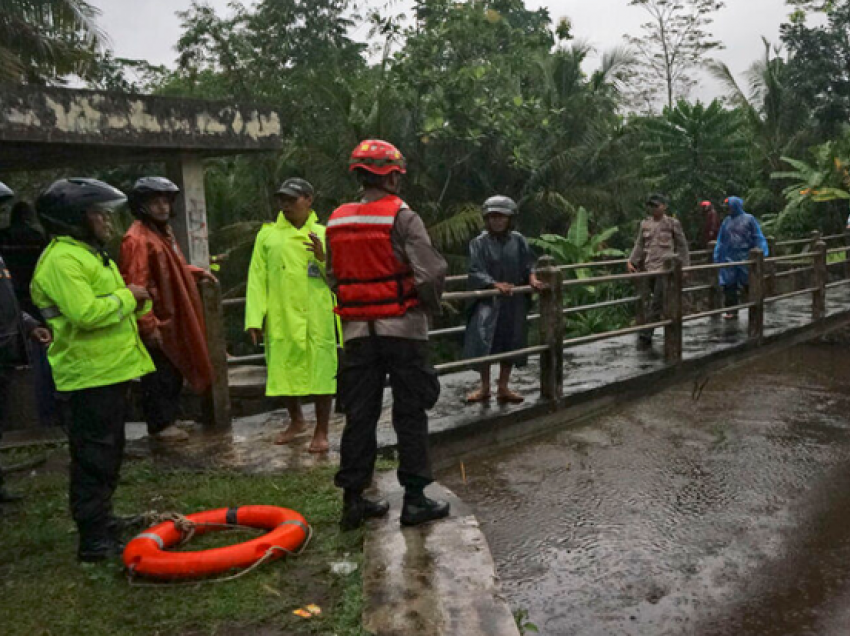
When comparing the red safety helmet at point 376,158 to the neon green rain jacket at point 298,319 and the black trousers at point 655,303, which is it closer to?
the neon green rain jacket at point 298,319

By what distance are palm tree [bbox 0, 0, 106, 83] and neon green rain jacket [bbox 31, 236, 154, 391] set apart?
475 inches

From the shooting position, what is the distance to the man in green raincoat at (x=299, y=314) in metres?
5.04

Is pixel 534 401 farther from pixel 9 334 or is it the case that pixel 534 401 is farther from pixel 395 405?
pixel 9 334

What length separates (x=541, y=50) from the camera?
20.1 meters

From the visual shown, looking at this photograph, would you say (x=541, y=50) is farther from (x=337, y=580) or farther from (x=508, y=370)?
(x=337, y=580)

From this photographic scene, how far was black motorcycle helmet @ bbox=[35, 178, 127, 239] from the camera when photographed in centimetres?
353

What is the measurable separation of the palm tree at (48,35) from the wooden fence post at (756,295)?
1144 cm

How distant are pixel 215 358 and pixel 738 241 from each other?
7.02m

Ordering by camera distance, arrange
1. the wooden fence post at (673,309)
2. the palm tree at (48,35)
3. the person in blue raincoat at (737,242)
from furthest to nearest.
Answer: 1. the palm tree at (48,35)
2. the person in blue raincoat at (737,242)
3. the wooden fence post at (673,309)

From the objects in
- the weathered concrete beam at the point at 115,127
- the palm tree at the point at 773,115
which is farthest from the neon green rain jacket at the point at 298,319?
the palm tree at the point at 773,115

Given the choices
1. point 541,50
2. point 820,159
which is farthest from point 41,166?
point 820,159

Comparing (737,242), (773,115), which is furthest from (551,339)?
(773,115)

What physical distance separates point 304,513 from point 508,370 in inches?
111

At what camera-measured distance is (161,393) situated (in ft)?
17.6
